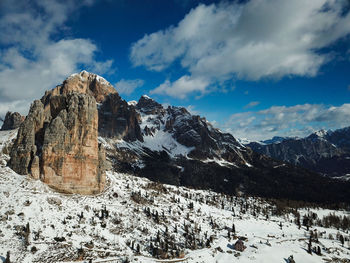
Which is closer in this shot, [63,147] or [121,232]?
[121,232]

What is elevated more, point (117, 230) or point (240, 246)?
point (117, 230)

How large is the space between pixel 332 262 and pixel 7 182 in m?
92.8

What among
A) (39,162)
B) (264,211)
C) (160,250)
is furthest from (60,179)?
(264,211)

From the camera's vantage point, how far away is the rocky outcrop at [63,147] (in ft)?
212

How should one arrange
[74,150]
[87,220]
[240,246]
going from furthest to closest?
[74,150]
[240,246]
[87,220]

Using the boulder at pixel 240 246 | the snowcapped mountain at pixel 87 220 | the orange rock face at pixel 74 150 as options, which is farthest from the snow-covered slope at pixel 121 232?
the orange rock face at pixel 74 150

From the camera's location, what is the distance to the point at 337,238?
94750 mm

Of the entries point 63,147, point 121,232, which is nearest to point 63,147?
point 63,147

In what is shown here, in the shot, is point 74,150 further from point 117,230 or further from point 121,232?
point 121,232

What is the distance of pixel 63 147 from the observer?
6719 centimetres

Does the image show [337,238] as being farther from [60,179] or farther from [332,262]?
[60,179]

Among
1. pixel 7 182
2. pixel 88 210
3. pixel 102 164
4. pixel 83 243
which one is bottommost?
pixel 83 243

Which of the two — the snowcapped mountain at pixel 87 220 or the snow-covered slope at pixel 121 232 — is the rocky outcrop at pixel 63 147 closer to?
the snowcapped mountain at pixel 87 220

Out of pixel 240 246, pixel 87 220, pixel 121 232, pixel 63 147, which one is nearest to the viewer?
pixel 87 220
